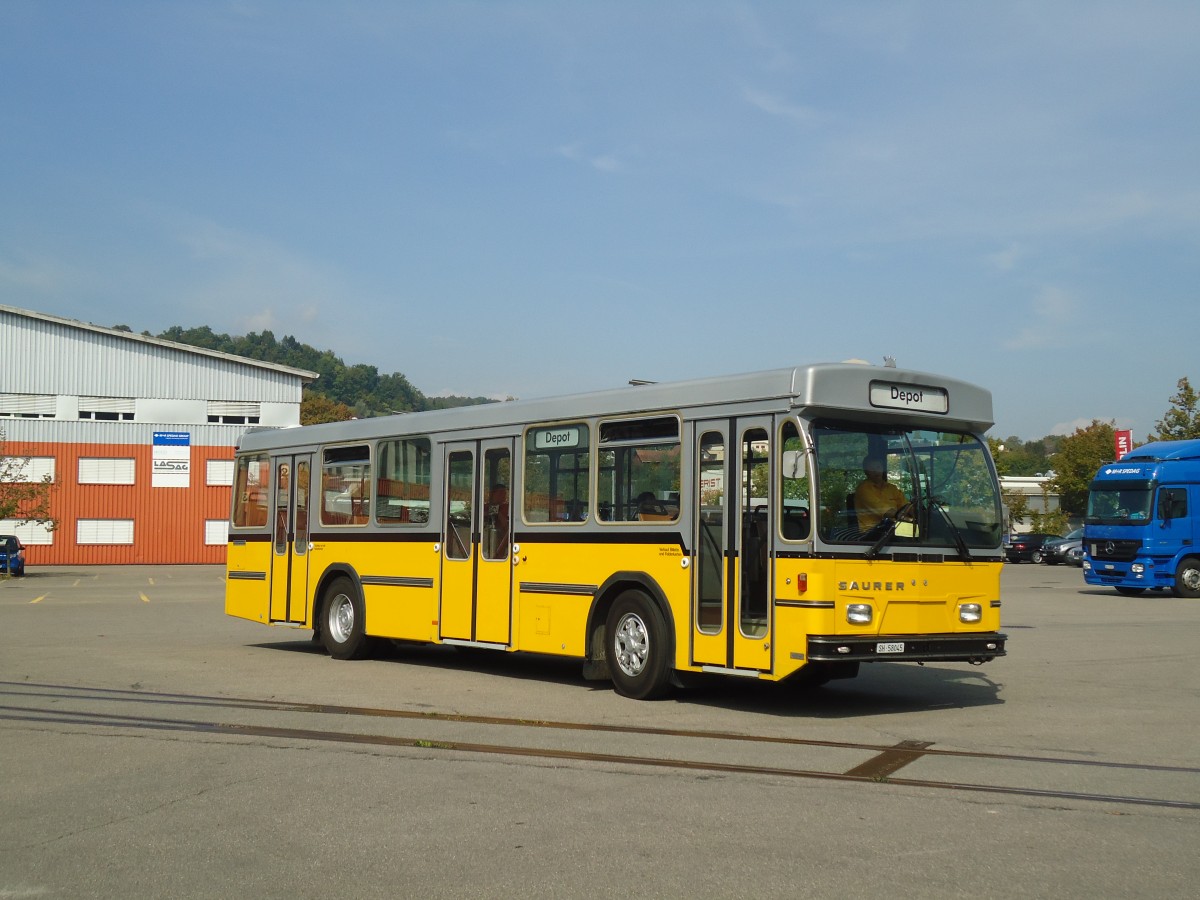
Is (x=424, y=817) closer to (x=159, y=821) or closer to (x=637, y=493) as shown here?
(x=159, y=821)

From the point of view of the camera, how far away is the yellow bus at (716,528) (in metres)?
10.6

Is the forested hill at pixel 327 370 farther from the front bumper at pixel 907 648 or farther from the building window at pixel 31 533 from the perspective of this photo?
the front bumper at pixel 907 648

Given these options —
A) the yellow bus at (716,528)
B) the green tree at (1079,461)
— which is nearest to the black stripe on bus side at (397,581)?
the yellow bus at (716,528)

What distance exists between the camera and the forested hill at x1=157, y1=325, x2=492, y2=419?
408 ft

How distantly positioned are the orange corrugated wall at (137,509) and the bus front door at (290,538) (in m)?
40.6

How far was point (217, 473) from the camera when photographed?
57.2 m

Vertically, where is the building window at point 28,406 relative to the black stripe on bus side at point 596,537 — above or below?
above

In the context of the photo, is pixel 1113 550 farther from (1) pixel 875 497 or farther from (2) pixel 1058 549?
(2) pixel 1058 549

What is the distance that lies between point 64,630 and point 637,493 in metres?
12.5

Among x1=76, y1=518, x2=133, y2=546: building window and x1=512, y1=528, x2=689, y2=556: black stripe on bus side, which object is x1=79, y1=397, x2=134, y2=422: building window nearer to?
x1=76, y1=518, x2=133, y2=546: building window

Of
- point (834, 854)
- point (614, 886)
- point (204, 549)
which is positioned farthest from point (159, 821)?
point (204, 549)

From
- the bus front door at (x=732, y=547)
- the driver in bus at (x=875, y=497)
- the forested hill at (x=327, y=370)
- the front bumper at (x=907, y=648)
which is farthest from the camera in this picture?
the forested hill at (x=327, y=370)

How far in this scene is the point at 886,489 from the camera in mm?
10938

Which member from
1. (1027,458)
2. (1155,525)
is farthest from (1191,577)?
(1027,458)
